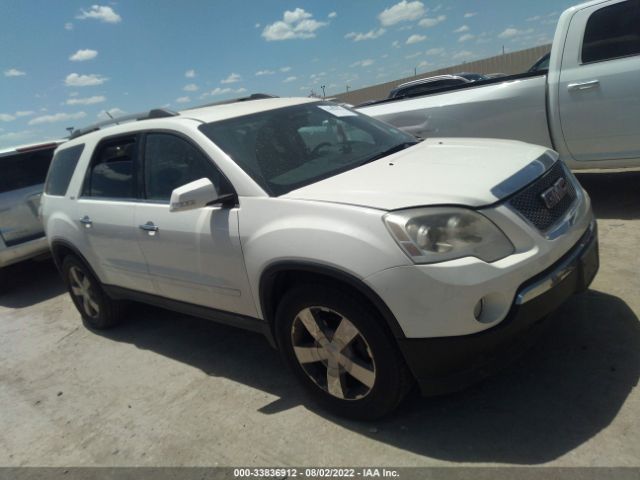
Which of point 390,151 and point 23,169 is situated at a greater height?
point 23,169

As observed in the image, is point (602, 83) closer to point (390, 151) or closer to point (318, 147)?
point (390, 151)

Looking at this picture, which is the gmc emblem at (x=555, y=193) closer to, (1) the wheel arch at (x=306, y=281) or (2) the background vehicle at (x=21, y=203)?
(1) the wheel arch at (x=306, y=281)

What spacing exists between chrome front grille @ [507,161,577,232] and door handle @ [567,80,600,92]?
2524mm

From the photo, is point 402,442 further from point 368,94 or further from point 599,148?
point 368,94

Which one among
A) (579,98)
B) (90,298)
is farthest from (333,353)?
(579,98)

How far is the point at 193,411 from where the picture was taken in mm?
3195

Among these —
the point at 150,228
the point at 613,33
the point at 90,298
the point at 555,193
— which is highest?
the point at 613,33

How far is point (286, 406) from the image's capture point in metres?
3.02

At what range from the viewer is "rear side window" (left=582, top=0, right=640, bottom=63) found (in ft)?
14.9

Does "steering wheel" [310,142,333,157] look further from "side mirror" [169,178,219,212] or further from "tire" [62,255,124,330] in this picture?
"tire" [62,255,124,330]

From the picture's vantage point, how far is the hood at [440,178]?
2.37 metres

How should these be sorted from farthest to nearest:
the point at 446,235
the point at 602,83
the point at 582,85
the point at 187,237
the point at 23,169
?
the point at 23,169 → the point at 582,85 → the point at 602,83 → the point at 187,237 → the point at 446,235

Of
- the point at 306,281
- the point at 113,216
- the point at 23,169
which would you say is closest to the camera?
the point at 306,281

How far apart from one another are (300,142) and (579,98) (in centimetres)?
305
